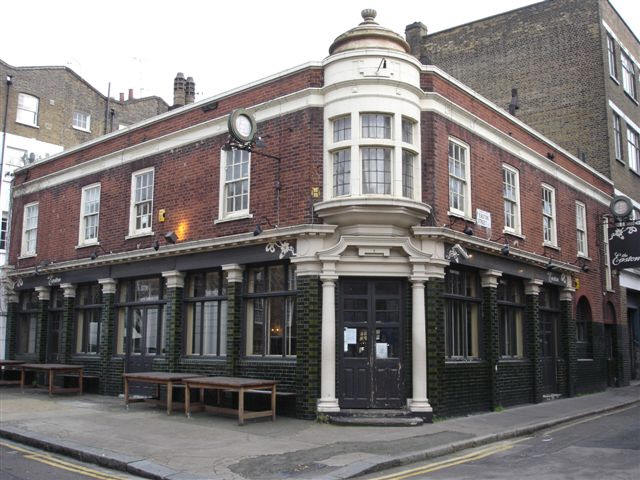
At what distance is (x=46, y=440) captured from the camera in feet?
35.9

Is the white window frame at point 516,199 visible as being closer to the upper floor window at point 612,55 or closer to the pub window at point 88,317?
the upper floor window at point 612,55

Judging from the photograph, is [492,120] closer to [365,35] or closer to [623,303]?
[365,35]

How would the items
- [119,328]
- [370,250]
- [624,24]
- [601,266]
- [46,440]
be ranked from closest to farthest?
[46,440] < [370,250] < [119,328] < [601,266] < [624,24]

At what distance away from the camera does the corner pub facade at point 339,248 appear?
1395 centimetres

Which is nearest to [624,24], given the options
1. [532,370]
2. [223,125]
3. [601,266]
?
[601,266]

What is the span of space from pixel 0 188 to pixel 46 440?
1805 centimetres

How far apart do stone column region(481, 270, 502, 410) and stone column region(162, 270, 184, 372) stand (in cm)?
780

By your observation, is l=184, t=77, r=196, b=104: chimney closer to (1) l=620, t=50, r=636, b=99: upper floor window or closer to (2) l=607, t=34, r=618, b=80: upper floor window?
(2) l=607, t=34, r=618, b=80: upper floor window

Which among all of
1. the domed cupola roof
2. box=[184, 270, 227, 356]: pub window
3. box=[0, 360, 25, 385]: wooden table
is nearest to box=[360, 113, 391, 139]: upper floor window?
the domed cupola roof

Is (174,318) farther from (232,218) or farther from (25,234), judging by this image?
(25,234)

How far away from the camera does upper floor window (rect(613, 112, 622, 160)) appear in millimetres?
25906

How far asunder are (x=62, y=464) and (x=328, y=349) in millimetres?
5688

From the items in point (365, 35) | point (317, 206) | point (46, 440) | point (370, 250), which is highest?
point (365, 35)

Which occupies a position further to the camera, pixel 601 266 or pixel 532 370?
pixel 601 266
